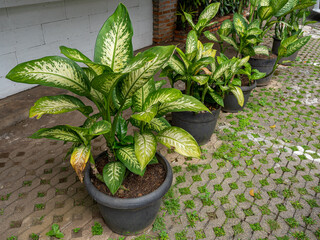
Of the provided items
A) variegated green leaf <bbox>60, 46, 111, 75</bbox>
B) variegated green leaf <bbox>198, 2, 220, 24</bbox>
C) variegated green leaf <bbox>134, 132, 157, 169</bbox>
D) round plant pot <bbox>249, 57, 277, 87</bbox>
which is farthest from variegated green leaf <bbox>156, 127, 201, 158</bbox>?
round plant pot <bbox>249, 57, 277, 87</bbox>

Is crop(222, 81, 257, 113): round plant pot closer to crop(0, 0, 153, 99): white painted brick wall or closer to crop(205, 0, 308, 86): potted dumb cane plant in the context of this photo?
crop(205, 0, 308, 86): potted dumb cane plant

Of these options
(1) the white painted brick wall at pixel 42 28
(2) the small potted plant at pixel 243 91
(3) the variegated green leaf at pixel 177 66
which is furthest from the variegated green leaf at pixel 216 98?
(1) the white painted brick wall at pixel 42 28

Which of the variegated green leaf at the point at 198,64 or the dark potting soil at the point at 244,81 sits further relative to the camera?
the dark potting soil at the point at 244,81

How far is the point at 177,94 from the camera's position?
170cm

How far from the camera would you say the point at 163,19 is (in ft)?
19.2

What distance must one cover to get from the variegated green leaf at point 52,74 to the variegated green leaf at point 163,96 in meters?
0.40

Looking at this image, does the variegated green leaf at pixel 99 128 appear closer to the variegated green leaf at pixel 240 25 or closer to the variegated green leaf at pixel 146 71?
the variegated green leaf at pixel 146 71

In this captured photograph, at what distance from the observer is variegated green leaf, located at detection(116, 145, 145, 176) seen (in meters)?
1.76

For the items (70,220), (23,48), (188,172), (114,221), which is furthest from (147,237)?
(23,48)

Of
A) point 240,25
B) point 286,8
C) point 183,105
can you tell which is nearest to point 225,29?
point 240,25

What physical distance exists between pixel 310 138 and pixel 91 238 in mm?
2931

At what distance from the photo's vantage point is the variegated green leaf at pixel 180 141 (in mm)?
1812

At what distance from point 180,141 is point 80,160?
0.69 meters

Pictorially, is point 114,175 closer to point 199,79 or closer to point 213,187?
point 213,187
